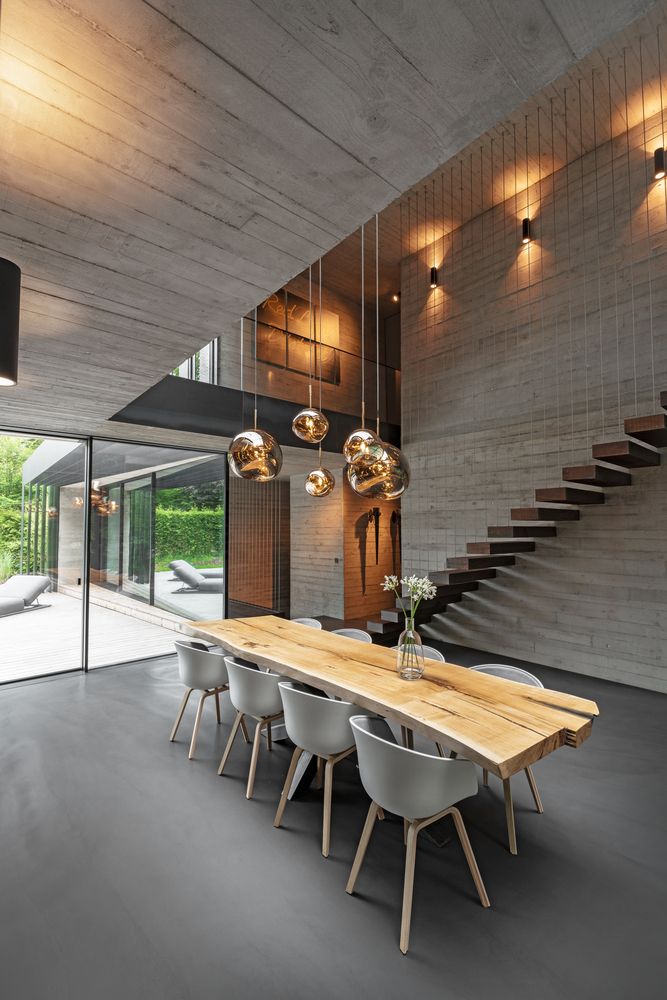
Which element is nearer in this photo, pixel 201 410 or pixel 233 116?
pixel 233 116

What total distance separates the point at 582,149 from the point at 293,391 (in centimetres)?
486

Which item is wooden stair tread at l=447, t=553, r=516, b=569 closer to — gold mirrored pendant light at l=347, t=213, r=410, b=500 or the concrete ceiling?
gold mirrored pendant light at l=347, t=213, r=410, b=500

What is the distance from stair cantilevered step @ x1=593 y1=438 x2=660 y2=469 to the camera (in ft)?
14.5

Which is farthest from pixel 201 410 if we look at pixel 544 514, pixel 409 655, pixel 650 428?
pixel 650 428

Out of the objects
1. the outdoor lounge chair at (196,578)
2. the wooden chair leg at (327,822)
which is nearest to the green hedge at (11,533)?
the outdoor lounge chair at (196,578)

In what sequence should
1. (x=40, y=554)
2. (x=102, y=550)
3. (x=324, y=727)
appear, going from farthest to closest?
(x=102, y=550)
(x=40, y=554)
(x=324, y=727)

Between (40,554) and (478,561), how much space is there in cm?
489

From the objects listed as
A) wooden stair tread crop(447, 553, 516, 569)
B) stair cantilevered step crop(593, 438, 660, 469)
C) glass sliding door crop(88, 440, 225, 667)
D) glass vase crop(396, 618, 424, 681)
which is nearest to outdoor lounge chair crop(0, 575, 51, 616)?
glass sliding door crop(88, 440, 225, 667)

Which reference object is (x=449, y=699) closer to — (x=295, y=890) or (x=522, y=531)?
(x=295, y=890)

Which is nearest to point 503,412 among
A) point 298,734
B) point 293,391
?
point 293,391

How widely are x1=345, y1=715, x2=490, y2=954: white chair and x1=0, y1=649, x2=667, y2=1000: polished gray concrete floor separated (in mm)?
206

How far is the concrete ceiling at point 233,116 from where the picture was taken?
102 centimetres

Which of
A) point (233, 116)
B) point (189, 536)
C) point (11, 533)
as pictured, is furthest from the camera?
point (189, 536)

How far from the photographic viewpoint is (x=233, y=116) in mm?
1264
